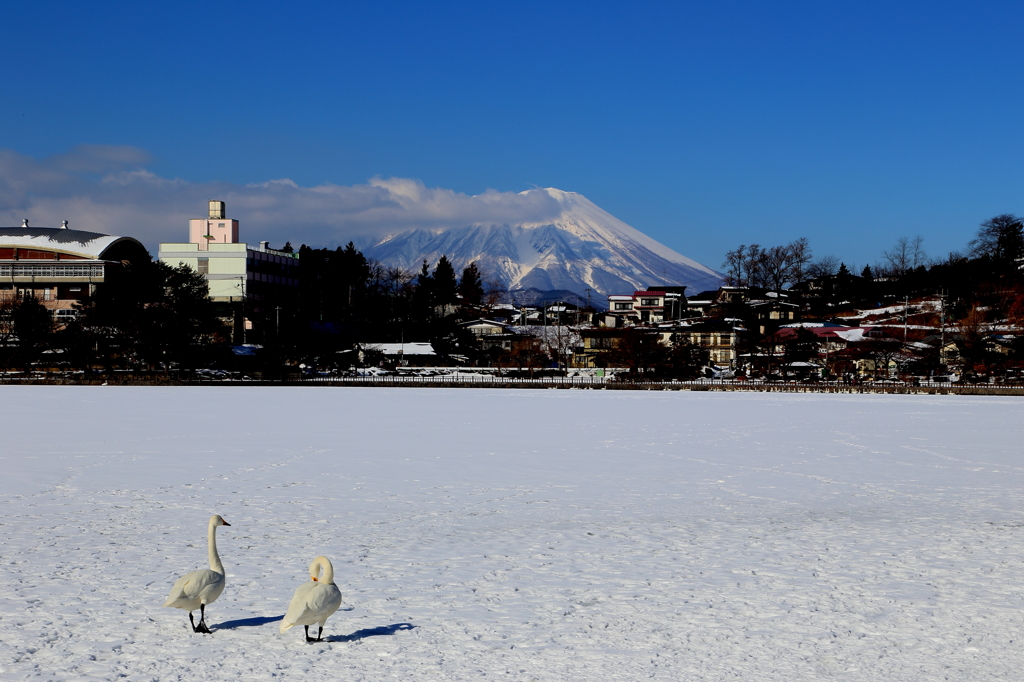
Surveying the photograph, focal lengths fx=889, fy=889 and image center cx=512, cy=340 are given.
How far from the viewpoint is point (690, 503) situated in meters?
10.9

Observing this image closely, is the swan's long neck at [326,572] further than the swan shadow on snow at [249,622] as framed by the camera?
No

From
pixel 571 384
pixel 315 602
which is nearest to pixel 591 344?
pixel 571 384

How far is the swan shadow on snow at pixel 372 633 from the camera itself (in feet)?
19.1

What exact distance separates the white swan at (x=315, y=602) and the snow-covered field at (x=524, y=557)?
26cm

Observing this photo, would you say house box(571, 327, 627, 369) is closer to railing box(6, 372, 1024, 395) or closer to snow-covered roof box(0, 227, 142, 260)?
railing box(6, 372, 1024, 395)

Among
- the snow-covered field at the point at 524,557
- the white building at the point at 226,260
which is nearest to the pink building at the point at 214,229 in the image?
the white building at the point at 226,260

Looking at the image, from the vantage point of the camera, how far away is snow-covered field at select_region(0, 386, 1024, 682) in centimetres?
→ 552

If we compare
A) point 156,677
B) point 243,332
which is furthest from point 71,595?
point 243,332

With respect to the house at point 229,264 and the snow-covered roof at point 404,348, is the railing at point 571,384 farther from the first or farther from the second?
the house at point 229,264

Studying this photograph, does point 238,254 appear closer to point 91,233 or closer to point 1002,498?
point 91,233

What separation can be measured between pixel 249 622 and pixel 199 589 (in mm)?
588

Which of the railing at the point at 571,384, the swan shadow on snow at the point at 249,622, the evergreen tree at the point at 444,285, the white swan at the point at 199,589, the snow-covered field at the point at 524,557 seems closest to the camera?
the snow-covered field at the point at 524,557

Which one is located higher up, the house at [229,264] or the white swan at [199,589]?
the house at [229,264]

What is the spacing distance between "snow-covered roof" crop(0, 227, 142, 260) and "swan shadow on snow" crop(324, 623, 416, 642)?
256 feet
